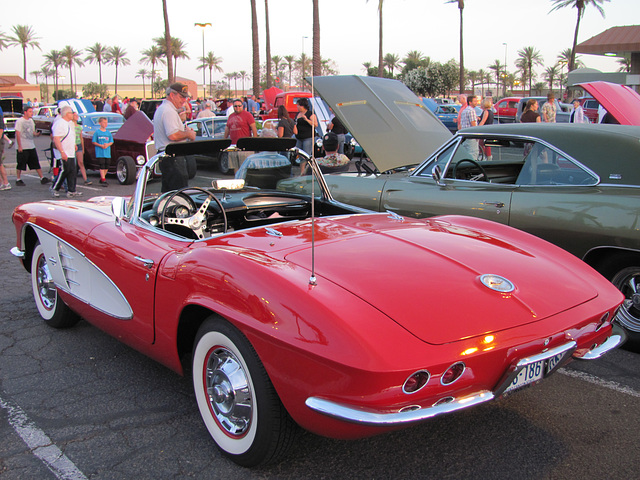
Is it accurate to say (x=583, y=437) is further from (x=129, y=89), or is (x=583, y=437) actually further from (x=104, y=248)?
(x=129, y=89)

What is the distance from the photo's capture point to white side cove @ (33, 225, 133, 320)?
3.21m

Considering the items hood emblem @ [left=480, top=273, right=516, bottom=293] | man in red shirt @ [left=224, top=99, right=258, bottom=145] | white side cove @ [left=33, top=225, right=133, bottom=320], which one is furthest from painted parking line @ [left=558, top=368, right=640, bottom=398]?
man in red shirt @ [left=224, top=99, right=258, bottom=145]

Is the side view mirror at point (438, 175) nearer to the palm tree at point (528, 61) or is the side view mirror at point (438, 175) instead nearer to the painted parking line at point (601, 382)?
the painted parking line at point (601, 382)

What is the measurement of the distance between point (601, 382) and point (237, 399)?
7.22 ft

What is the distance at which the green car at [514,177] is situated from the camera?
3879mm

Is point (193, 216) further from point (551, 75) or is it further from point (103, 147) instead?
point (551, 75)

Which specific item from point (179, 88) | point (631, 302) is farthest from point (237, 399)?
point (179, 88)

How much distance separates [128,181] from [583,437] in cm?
1125

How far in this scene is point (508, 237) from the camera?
323 cm

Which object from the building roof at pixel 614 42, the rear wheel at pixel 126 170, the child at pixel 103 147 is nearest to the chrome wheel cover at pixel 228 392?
the rear wheel at pixel 126 170

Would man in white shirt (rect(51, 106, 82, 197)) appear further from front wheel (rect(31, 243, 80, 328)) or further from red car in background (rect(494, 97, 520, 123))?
red car in background (rect(494, 97, 520, 123))

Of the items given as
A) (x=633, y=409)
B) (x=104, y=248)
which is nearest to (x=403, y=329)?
(x=633, y=409)

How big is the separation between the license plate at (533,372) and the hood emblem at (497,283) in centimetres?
32

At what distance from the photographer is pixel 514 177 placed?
534cm
